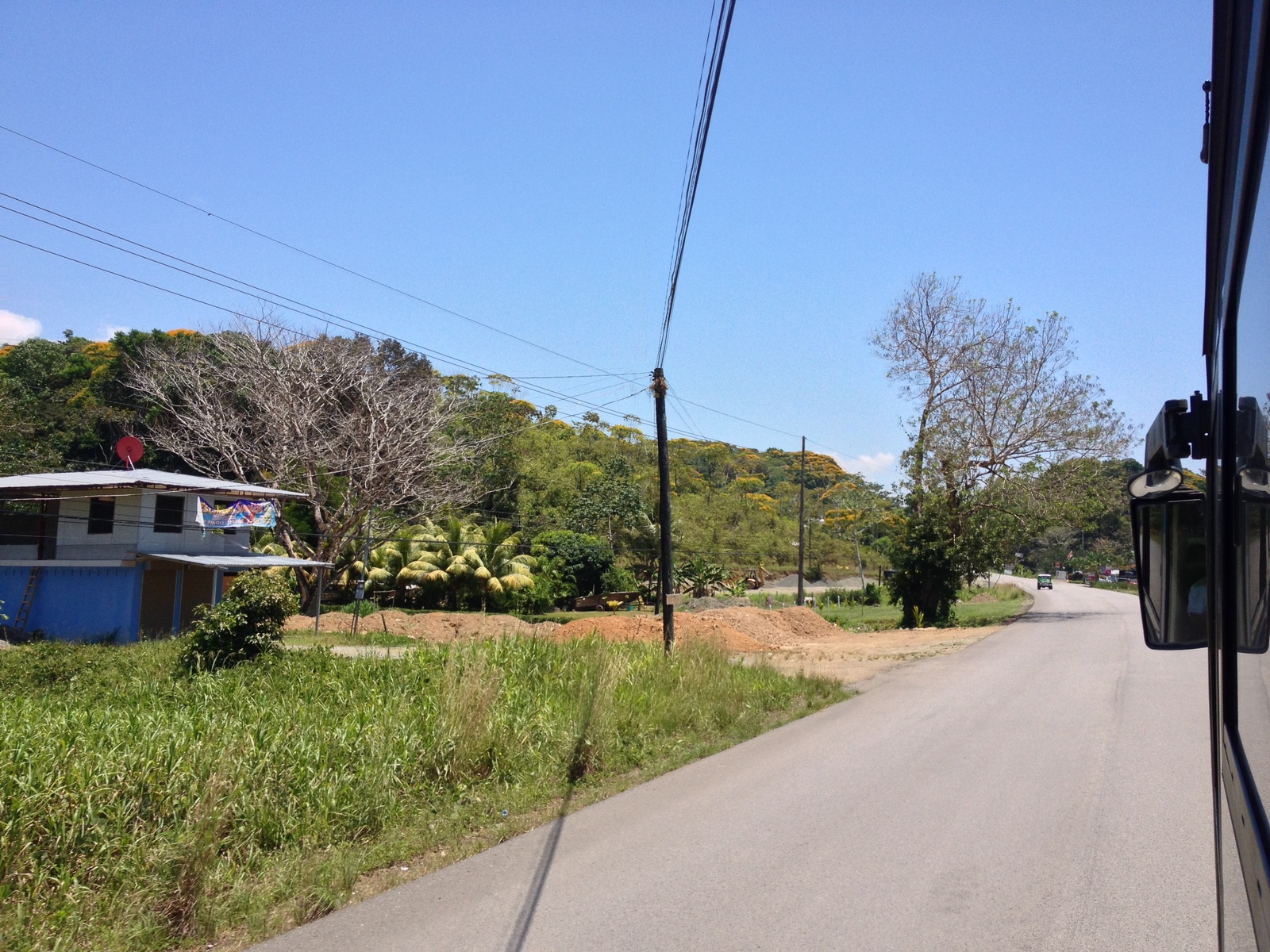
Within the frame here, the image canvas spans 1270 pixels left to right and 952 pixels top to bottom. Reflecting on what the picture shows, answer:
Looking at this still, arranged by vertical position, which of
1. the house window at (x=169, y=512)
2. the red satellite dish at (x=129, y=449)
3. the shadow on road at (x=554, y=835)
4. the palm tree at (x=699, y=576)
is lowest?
the shadow on road at (x=554, y=835)

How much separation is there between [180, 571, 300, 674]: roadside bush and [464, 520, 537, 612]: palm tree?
22.8m

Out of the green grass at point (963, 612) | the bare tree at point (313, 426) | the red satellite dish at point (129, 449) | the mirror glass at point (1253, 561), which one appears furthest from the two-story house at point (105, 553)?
the mirror glass at point (1253, 561)

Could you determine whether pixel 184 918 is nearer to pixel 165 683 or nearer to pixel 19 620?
pixel 165 683

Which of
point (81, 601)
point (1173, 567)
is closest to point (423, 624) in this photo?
point (81, 601)

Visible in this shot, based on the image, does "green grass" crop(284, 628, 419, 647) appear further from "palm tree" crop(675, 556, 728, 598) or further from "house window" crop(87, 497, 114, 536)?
"palm tree" crop(675, 556, 728, 598)

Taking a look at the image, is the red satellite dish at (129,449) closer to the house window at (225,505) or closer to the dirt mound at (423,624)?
the house window at (225,505)

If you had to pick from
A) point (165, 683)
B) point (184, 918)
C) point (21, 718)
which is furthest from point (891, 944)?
point (165, 683)

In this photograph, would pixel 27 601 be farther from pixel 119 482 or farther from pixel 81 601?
pixel 119 482

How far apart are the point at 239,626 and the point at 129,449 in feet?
53.1

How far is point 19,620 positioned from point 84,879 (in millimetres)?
25620

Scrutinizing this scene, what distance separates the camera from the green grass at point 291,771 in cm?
564

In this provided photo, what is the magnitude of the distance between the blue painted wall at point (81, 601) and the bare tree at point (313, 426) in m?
9.60

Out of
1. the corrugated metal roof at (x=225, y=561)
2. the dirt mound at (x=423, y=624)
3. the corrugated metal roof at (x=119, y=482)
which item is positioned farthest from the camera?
the dirt mound at (x=423, y=624)

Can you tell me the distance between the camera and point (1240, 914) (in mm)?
1790
